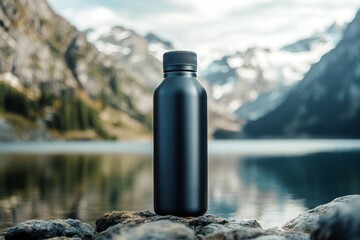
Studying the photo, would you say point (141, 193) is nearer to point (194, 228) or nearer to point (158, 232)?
point (194, 228)

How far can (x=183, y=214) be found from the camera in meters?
9.39

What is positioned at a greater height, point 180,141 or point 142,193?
point 180,141

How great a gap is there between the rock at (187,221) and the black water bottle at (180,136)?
233 mm

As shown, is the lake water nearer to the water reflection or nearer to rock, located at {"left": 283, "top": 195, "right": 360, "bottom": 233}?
the water reflection

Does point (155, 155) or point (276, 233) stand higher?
point (155, 155)

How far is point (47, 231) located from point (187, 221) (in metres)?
2.69

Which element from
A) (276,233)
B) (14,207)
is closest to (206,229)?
(276,233)

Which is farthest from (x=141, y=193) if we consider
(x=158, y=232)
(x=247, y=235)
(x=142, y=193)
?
(x=158, y=232)

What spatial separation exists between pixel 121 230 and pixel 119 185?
64.3 m

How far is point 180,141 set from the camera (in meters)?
9.10

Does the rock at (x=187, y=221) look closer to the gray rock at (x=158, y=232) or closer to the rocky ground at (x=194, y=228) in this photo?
the rocky ground at (x=194, y=228)

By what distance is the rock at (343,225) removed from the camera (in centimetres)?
647

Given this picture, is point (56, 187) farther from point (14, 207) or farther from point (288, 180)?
point (288, 180)

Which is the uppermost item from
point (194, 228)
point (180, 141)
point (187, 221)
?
point (180, 141)
